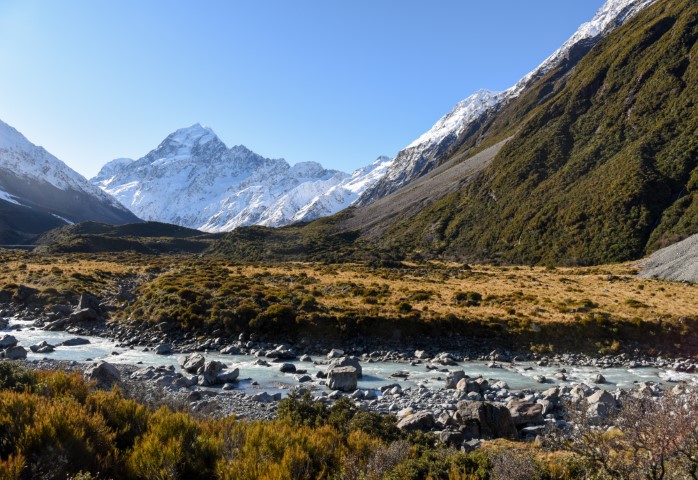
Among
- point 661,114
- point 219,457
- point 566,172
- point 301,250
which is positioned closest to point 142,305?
point 219,457

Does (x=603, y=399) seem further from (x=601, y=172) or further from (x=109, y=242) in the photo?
(x=109, y=242)

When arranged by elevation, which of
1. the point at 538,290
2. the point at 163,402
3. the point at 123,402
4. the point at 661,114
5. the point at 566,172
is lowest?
the point at 163,402

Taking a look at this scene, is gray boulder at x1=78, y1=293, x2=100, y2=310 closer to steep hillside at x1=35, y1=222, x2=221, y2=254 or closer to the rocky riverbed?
the rocky riverbed

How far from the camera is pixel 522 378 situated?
21641 millimetres

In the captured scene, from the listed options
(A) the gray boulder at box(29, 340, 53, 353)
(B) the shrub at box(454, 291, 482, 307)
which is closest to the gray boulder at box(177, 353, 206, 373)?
(A) the gray boulder at box(29, 340, 53, 353)

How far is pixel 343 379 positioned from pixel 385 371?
13.9ft

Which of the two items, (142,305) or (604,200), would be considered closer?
(142,305)

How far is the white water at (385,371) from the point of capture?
20438 millimetres

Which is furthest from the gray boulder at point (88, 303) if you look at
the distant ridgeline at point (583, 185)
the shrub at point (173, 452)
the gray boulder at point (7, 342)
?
A: the distant ridgeline at point (583, 185)

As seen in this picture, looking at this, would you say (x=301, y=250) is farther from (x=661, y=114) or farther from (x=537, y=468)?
(x=537, y=468)

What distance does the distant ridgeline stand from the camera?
2926 inches

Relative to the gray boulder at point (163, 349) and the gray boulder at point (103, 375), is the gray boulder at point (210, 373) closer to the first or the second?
the gray boulder at point (103, 375)

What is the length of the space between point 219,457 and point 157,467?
117 centimetres

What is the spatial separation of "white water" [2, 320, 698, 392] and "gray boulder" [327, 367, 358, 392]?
639 millimetres
